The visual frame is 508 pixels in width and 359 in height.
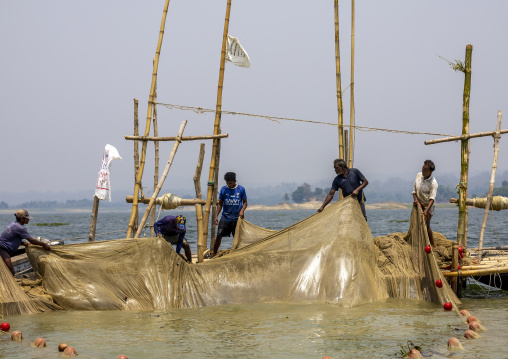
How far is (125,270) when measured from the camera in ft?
29.5

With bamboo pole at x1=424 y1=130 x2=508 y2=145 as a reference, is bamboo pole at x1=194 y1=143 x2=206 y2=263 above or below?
below

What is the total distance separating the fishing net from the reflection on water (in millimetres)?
143

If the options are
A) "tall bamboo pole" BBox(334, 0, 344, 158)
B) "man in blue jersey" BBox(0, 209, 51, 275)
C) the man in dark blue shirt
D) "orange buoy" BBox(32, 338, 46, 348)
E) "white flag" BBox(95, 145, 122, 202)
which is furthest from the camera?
"tall bamboo pole" BBox(334, 0, 344, 158)

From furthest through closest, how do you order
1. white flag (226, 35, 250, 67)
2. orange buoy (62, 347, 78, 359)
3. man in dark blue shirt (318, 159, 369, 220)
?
white flag (226, 35, 250, 67) < man in dark blue shirt (318, 159, 369, 220) < orange buoy (62, 347, 78, 359)

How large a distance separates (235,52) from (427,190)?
420 centimetres

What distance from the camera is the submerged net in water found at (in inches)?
350

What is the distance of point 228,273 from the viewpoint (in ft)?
30.1

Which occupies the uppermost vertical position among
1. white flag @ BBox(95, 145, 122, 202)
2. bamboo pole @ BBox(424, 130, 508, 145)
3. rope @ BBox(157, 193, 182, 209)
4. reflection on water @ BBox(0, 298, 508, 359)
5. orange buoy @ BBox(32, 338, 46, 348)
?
bamboo pole @ BBox(424, 130, 508, 145)

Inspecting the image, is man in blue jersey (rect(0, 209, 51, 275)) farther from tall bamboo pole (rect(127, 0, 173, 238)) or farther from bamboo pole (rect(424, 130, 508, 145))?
bamboo pole (rect(424, 130, 508, 145))

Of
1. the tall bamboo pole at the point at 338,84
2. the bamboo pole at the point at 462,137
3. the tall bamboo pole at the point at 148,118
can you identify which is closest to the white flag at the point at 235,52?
the tall bamboo pole at the point at 148,118

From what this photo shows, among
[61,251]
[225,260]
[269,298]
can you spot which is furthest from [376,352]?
[61,251]

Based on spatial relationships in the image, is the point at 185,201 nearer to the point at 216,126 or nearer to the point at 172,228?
the point at 172,228

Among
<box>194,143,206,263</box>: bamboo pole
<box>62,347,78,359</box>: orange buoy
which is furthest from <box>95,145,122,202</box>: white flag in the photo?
<box>62,347,78,359</box>: orange buoy

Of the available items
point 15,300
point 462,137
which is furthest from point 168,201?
point 462,137
